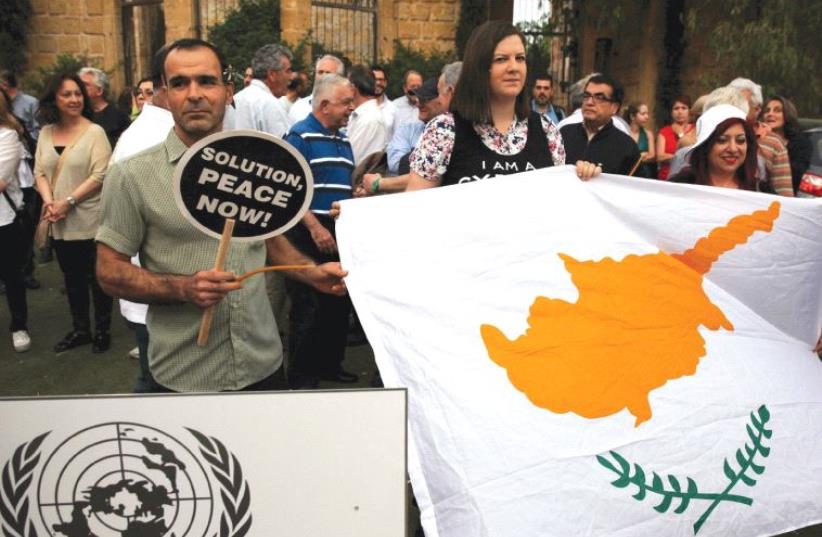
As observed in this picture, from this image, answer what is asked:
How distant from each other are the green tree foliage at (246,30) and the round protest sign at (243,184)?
47.7ft

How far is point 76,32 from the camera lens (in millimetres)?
17578

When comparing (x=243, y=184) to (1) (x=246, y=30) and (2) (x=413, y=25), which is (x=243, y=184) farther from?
(2) (x=413, y=25)

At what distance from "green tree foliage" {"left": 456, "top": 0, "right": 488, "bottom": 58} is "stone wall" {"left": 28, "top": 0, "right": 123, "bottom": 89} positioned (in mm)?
7085

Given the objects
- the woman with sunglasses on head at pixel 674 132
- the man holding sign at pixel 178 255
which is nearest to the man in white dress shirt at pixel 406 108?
the woman with sunglasses on head at pixel 674 132

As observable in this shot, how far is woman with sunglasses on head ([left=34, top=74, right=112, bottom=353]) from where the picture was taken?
582cm

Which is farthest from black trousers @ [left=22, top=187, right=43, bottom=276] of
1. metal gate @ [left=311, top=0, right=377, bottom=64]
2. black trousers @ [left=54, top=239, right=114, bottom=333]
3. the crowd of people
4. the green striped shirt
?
metal gate @ [left=311, top=0, right=377, bottom=64]

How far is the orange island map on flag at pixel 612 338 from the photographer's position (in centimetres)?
253

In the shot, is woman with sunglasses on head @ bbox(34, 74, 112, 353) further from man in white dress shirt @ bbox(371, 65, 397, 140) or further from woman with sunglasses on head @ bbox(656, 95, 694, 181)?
woman with sunglasses on head @ bbox(656, 95, 694, 181)

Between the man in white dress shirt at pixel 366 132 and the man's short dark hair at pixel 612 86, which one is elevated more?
the man's short dark hair at pixel 612 86

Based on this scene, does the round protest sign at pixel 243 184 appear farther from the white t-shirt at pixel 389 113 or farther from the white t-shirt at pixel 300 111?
the white t-shirt at pixel 389 113

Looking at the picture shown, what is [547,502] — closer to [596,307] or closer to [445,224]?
[596,307]

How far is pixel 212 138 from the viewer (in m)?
2.14

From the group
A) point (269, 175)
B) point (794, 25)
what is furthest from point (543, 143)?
point (794, 25)

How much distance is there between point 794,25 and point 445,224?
39.6ft
